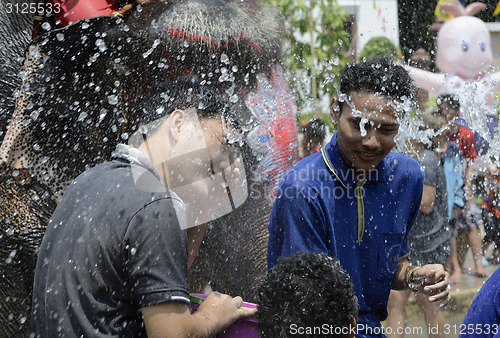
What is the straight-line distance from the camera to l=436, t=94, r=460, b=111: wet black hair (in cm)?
443

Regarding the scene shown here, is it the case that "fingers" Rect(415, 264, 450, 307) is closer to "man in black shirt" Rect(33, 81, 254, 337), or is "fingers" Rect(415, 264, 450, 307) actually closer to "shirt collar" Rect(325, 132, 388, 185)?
"shirt collar" Rect(325, 132, 388, 185)

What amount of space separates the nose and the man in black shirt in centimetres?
49

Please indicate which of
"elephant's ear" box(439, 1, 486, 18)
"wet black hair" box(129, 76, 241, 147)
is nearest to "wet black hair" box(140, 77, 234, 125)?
"wet black hair" box(129, 76, 241, 147)

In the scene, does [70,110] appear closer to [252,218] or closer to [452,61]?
[252,218]

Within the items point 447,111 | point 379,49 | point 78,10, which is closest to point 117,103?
point 78,10

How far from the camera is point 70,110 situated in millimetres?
2584

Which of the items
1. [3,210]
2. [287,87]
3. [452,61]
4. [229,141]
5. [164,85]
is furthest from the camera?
[452,61]

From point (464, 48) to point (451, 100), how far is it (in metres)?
0.78

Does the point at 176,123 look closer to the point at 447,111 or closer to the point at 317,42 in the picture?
the point at 447,111

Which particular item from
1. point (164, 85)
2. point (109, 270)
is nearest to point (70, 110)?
point (164, 85)

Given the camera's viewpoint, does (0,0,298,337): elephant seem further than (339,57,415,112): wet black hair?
Yes

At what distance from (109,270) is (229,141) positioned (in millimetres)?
479

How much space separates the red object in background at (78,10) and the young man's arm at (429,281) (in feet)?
5.18

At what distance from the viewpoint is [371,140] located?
6.37 ft
